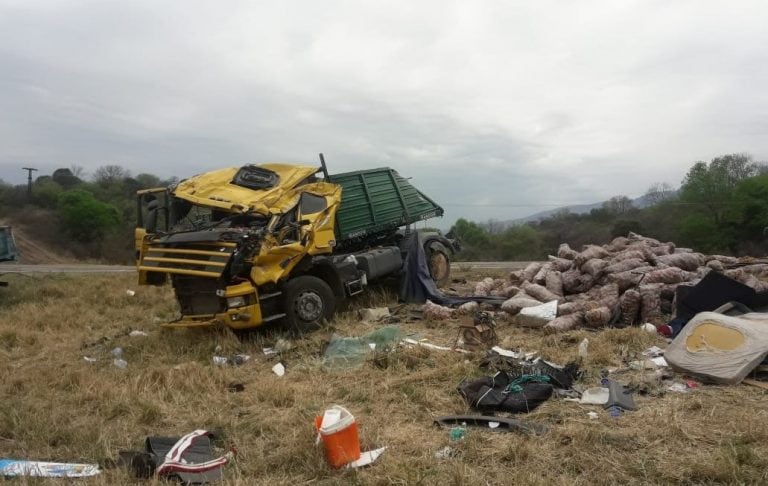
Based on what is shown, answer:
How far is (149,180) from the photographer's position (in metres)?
62.6

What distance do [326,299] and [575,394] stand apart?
14.7 feet

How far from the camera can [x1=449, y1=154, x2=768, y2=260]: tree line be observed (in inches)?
1383

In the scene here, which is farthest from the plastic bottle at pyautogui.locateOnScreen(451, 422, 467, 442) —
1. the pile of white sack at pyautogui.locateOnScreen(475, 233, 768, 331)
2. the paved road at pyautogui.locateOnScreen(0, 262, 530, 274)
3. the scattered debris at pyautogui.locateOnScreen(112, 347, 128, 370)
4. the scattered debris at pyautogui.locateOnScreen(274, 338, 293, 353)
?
the paved road at pyautogui.locateOnScreen(0, 262, 530, 274)

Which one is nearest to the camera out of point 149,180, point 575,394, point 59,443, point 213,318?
point 59,443

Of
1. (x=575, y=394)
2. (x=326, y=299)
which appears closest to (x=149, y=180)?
(x=326, y=299)

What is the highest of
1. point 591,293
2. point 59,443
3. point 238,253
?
point 238,253

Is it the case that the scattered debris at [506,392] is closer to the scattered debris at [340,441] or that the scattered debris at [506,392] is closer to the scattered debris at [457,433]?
the scattered debris at [457,433]

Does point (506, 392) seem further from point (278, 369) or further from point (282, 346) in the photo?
point (282, 346)

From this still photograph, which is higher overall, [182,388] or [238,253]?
[238,253]

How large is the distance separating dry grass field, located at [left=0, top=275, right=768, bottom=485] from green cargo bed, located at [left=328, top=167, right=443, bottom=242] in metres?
2.49

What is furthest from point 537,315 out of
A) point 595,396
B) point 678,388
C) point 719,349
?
point 595,396

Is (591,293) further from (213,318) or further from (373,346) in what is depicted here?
(213,318)

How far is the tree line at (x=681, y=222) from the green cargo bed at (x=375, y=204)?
20.8 metres

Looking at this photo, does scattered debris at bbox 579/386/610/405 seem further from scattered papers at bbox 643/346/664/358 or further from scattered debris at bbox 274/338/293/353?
scattered debris at bbox 274/338/293/353
